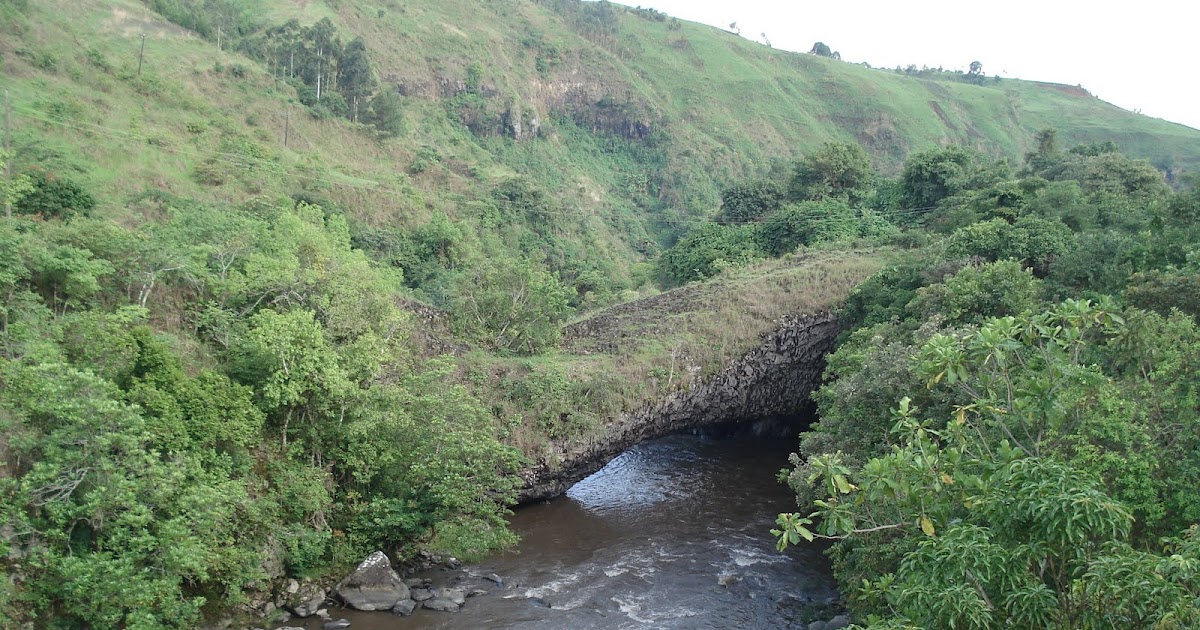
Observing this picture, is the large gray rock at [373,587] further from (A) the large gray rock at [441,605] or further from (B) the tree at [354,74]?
(B) the tree at [354,74]

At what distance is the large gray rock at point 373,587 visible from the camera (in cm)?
1428

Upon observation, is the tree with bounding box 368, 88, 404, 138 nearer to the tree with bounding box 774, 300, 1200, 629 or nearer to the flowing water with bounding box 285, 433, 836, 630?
the flowing water with bounding box 285, 433, 836, 630

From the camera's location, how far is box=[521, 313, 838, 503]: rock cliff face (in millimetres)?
19922

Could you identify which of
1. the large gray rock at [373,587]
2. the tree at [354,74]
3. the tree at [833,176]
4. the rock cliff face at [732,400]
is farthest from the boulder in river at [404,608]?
the tree at [354,74]

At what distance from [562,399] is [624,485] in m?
4.13

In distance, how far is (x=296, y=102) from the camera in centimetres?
4225

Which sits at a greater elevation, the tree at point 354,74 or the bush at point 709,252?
the tree at point 354,74

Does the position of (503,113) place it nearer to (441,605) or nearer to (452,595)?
(452,595)

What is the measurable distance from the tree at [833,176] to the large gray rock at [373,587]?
30008 mm

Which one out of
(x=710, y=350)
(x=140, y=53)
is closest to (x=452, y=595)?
(x=710, y=350)

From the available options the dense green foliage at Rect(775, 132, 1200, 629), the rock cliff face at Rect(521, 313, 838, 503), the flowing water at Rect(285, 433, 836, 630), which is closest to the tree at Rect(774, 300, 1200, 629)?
the dense green foliage at Rect(775, 132, 1200, 629)

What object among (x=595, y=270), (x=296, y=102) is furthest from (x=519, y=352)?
(x=296, y=102)

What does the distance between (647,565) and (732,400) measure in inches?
306

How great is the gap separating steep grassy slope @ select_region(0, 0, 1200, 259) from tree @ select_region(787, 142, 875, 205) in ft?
45.2
